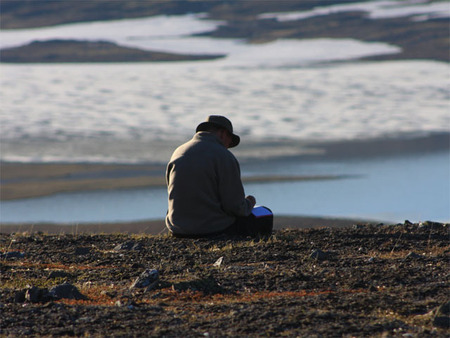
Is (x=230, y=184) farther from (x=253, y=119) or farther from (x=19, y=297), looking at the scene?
(x=253, y=119)

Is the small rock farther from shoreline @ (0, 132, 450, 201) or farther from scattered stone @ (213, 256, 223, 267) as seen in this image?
shoreline @ (0, 132, 450, 201)

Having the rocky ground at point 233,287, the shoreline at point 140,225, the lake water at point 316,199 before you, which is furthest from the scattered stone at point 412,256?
the lake water at point 316,199

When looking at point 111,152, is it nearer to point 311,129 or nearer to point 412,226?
point 311,129

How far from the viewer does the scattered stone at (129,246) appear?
25.4 ft

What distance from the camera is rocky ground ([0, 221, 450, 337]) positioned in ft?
15.1

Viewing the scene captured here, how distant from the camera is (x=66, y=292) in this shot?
215 inches

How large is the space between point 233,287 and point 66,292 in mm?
1176

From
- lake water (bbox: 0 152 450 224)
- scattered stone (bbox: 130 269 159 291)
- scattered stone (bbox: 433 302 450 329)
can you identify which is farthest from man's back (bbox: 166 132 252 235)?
lake water (bbox: 0 152 450 224)

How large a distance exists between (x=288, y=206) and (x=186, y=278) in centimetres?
839

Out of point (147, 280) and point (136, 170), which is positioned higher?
point (136, 170)

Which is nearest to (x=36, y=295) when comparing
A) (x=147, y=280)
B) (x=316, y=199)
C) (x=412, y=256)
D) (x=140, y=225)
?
(x=147, y=280)

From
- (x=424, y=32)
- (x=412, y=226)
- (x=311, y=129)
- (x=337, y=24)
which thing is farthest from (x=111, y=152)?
(x=337, y=24)

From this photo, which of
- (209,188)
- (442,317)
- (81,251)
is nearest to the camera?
(442,317)

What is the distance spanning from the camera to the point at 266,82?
98.8ft
